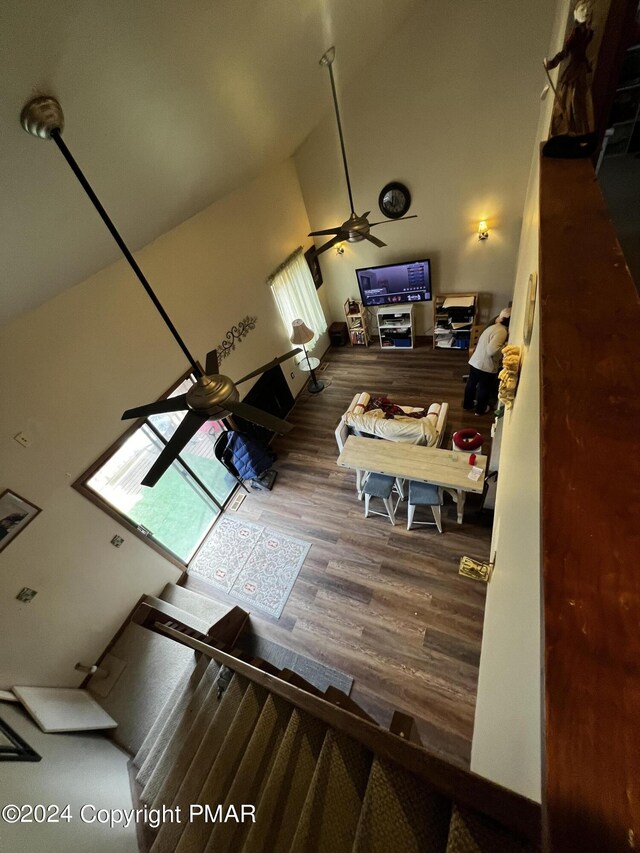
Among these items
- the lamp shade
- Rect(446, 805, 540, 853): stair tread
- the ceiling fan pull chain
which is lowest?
Rect(446, 805, 540, 853): stair tread

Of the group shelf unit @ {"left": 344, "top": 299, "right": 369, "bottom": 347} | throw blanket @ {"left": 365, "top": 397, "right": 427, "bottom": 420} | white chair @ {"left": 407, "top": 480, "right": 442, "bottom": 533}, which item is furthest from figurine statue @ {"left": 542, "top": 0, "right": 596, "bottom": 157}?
shelf unit @ {"left": 344, "top": 299, "right": 369, "bottom": 347}

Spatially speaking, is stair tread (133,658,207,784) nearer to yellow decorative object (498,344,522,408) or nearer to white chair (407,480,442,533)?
white chair (407,480,442,533)

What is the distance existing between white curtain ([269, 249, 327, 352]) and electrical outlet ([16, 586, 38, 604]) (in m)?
4.06

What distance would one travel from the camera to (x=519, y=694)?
37.2 inches

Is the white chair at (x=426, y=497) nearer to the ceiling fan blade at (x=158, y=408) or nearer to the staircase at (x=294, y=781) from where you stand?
the staircase at (x=294, y=781)

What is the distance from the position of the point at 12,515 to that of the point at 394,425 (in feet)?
10.6

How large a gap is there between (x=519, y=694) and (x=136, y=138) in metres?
2.67

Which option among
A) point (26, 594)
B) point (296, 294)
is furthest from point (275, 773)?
point (296, 294)

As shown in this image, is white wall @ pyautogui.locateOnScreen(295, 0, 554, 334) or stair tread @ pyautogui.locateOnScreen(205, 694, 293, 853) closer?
stair tread @ pyautogui.locateOnScreen(205, 694, 293, 853)

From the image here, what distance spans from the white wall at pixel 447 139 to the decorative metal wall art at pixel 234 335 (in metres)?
2.30

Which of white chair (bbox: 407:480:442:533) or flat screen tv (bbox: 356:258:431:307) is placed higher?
flat screen tv (bbox: 356:258:431:307)

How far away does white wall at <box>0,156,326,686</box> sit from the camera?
229 centimetres

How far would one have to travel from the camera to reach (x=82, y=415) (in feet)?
8.57

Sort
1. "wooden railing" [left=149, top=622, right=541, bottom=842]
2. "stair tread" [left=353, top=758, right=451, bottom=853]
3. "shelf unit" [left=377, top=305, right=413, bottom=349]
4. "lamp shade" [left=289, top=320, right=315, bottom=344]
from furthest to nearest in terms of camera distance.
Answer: "shelf unit" [left=377, top=305, right=413, bottom=349] → "lamp shade" [left=289, top=320, right=315, bottom=344] → "stair tread" [left=353, top=758, right=451, bottom=853] → "wooden railing" [left=149, top=622, right=541, bottom=842]
